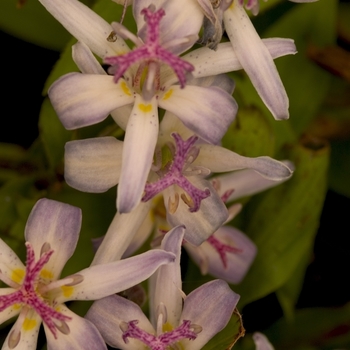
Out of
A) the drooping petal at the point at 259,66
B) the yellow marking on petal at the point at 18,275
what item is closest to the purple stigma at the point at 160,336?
the yellow marking on petal at the point at 18,275

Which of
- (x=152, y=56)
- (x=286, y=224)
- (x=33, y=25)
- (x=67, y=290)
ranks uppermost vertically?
(x=152, y=56)

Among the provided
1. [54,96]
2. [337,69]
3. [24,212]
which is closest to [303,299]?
[337,69]

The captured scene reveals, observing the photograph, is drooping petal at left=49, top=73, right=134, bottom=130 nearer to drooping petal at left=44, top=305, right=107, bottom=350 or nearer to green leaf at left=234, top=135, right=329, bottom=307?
drooping petal at left=44, top=305, right=107, bottom=350

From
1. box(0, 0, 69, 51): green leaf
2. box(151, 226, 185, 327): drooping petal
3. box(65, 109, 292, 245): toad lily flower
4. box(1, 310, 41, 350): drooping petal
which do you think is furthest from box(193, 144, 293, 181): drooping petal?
box(0, 0, 69, 51): green leaf

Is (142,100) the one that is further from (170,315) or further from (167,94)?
(170,315)

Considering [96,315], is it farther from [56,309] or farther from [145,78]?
[145,78]

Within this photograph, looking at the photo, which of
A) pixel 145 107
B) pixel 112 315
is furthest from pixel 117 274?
pixel 145 107
